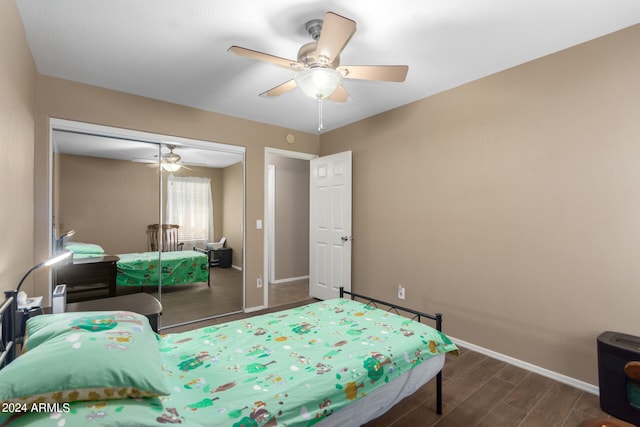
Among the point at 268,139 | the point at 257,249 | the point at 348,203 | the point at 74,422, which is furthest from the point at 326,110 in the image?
the point at 74,422

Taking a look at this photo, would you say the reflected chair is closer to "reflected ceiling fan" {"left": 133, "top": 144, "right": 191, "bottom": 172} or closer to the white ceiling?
"reflected ceiling fan" {"left": 133, "top": 144, "right": 191, "bottom": 172}

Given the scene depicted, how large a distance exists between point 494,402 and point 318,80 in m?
2.53

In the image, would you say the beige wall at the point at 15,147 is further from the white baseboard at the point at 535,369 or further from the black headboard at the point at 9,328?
the white baseboard at the point at 535,369

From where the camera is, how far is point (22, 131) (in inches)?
84.1

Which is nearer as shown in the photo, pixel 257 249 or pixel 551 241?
pixel 551 241

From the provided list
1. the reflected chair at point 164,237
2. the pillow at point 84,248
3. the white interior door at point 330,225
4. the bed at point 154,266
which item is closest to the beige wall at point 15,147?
the pillow at point 84,248

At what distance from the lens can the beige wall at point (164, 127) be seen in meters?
2.76

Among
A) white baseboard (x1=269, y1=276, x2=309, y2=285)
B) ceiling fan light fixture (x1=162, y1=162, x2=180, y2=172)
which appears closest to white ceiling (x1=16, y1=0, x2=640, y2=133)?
ceiling fan light fixture (x1=162, y1=162, x2=180, y2=172)

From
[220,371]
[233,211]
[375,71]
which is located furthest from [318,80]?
[233,211]

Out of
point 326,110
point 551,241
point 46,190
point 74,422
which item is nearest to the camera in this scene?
point 74,422

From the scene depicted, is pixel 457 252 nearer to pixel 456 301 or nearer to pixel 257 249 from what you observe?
pixel 456 301

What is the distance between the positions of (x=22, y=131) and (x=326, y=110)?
280 cm

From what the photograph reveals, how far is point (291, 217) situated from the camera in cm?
590

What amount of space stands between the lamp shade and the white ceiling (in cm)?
39
